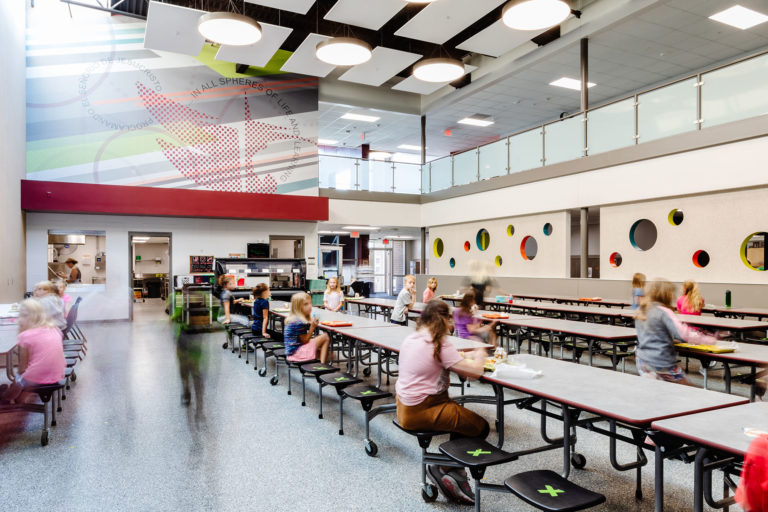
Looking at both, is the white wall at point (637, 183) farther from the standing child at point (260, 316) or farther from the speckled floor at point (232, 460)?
the standing child at point (260, 316)

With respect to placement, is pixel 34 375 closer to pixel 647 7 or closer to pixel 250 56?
pixel 250 56

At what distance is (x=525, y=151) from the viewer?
11.6 meters

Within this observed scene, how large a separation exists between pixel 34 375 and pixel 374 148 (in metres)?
16.9

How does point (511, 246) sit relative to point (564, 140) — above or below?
below

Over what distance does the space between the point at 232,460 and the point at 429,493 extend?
157 cm

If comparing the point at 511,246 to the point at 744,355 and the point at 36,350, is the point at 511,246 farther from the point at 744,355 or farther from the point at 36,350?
the point at 36,350

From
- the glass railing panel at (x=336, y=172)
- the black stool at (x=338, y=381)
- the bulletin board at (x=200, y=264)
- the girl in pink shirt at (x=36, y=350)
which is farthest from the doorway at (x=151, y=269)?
the black stool at (x=338, y=381)

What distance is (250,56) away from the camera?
1086cm

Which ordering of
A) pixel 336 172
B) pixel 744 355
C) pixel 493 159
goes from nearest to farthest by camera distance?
pixel 744 355 → pixel 493 159 → pixel 336 172

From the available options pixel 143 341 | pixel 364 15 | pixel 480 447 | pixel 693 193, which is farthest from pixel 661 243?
pixel 143 341

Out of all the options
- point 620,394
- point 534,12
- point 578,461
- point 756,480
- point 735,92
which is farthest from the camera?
point 735,92

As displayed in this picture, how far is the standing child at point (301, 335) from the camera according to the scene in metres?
5.24

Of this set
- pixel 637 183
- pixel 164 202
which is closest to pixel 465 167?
pixel 637 183

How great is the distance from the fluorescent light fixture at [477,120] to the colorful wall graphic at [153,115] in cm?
501
